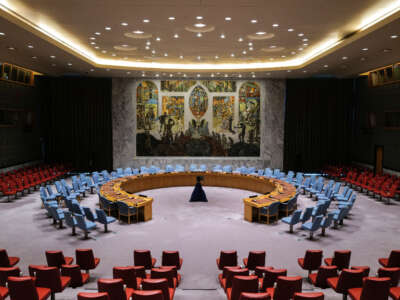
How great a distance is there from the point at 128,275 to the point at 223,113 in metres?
16.5

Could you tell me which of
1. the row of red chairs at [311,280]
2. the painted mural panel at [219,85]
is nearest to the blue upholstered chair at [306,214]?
the row of red chairs at [311,280]

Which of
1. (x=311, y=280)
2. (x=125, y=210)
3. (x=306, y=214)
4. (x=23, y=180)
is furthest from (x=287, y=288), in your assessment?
(x=23, y=180)

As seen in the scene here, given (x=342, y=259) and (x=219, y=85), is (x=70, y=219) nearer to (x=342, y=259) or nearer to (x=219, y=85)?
(x=342, y=259)

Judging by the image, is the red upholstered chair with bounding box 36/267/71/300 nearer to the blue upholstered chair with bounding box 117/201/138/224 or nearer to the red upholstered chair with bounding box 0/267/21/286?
the red upholstered chair with bounding box 0/267/21/286

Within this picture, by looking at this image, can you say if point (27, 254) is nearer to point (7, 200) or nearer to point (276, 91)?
point (7, 200)

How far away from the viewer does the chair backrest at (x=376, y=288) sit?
4953mm

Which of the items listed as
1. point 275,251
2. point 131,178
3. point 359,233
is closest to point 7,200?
point 131,178

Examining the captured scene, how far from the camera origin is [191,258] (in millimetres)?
8055

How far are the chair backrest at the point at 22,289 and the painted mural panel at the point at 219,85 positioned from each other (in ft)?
58.2

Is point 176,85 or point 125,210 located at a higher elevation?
point 176,85

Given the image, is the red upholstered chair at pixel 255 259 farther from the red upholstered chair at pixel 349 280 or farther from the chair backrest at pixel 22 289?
the chair backrest at pixel 22 289

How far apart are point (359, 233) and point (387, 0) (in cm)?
670

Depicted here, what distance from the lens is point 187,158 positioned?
848 inches

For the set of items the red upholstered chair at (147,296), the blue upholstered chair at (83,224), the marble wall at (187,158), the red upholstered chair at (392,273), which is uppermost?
the marble wall at (187,158)
